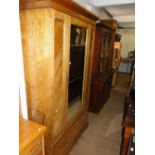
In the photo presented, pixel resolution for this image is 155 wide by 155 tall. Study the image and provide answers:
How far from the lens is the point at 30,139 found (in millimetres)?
1189

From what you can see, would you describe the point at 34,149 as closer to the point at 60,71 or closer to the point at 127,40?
the point at 60,71

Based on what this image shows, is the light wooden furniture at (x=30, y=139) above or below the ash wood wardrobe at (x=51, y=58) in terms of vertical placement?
below

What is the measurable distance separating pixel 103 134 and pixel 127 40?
669 cm

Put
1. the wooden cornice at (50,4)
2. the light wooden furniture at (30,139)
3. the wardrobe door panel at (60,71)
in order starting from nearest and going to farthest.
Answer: the light wooden furniture at (30,139) → the wooden cornice at (50,4) → the wardrobe door panel at (60,71)

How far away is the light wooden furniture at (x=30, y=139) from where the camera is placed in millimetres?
1142

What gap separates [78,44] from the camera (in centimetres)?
206

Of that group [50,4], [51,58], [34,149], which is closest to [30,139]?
[34,149]

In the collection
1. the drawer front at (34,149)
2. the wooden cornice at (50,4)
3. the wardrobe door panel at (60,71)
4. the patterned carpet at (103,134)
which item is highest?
the wooden cornice at (50,4)

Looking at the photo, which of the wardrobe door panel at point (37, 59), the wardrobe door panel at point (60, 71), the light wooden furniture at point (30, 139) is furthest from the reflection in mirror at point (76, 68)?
the light wooden furniture at point (30, 139)

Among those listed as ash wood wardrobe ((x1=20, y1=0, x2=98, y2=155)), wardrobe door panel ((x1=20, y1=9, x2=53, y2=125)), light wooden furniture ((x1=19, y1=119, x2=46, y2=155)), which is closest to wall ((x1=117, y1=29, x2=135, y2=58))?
ash wood wardrobe ((x1=20, y1=0, x2=98, y2=155))

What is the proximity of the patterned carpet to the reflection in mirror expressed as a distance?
0.55 metres

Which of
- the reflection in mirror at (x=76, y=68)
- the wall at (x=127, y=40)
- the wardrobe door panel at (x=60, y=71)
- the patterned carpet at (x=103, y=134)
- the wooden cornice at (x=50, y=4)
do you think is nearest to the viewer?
the wooden cornice at (x=50, y=4)

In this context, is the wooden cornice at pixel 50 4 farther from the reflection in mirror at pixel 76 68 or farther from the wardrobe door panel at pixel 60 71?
the reflection in mirror at pixel 76 68
